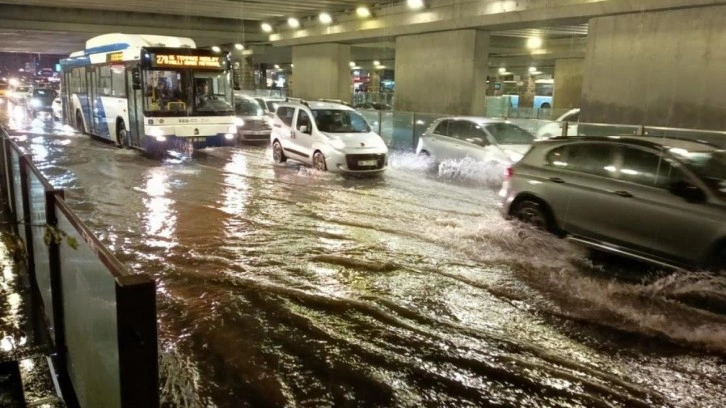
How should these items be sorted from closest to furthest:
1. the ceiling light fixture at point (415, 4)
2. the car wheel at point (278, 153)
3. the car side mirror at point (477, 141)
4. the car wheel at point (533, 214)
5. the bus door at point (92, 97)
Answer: the car wheel at point (533, 214)
the car side mirror at point (477, 141)
the car wheel at point (278, 153)
the bus door at point (92, 97)
the ceiling light fixture at point (415, 4)

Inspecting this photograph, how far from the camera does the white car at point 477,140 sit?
13828 mm

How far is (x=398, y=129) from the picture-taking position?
20.0 meters

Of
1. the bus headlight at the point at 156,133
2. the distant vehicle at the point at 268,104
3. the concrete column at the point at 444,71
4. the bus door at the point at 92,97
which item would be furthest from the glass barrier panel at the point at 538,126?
the bus door at the point at 92,97

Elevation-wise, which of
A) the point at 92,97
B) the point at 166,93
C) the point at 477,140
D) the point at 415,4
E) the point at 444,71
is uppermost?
the point at 415,4

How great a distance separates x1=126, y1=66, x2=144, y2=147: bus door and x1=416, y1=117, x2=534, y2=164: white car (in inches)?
320

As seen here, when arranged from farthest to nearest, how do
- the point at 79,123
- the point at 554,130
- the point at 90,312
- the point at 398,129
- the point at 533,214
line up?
the point at 79,123 < the point at 398,129 < the point at 554,130 < the point at 533,214 < the point at 90,312

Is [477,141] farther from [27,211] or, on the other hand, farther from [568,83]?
[568,83]

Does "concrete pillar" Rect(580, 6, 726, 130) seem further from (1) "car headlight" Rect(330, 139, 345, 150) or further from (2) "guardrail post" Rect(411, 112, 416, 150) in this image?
(1) "car headlight" Rect(330, 139, 345, 150)

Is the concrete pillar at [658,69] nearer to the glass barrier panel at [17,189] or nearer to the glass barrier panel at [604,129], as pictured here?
the glass barrier panel at [604,129]

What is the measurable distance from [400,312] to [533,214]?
11.2 feet

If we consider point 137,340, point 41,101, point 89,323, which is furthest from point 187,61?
point 41,101

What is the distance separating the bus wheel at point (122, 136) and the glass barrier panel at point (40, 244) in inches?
536

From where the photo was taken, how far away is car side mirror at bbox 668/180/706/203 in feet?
20.8

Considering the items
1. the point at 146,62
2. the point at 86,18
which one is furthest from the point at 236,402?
the point at 86,18
